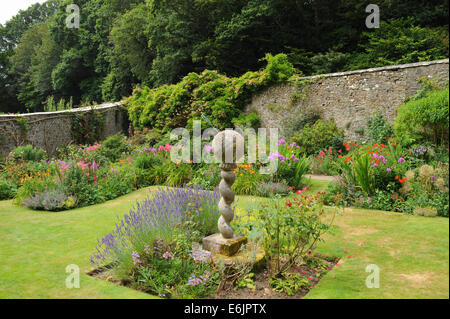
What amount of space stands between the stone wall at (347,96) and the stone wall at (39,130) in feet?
21.1

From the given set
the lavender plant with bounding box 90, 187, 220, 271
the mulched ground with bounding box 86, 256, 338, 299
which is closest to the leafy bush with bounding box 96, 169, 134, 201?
the lavender plant with bounding box 90, 187, 220, 271

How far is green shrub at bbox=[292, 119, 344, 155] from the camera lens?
9469 mm

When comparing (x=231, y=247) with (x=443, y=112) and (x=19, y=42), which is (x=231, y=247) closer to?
(x=443, y=112)

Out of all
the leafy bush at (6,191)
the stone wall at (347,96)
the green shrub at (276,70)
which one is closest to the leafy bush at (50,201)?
the leafy bush at (6,191)

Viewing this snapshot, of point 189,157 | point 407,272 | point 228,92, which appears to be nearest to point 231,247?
point 407,272

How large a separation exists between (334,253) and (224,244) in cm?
127

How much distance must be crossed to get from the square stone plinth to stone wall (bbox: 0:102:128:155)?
9002 mm

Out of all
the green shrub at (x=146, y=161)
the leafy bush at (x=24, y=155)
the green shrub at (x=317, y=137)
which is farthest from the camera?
the green shrub at (x=317, y=137)

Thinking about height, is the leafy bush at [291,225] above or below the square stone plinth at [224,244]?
above

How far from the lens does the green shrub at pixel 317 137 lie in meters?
9.47

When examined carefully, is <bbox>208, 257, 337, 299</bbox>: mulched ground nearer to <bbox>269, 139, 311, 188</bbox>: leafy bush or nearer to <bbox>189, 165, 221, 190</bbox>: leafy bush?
<bbox>269, 139, 311, 188</bbox>: leafy bush

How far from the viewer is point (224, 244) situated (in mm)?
3572

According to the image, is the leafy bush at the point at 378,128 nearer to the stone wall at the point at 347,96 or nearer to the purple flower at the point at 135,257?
the stone wall at the point at 347,96

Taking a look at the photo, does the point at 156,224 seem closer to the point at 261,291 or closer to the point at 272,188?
the point at 261,291
